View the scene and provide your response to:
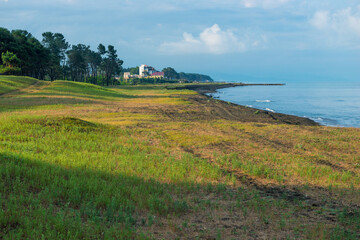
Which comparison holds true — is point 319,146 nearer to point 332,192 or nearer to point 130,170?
point 332,192

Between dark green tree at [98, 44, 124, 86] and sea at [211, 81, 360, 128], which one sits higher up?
dark green tree at [98, 44, 124, 86]

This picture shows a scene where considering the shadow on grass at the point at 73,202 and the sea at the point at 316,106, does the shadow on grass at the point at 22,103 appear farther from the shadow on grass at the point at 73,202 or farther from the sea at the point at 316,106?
the sea at the point at 316,106

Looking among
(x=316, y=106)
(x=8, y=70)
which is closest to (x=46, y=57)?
(x=8, y=70)

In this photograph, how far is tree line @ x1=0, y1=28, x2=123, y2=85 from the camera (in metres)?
69.4

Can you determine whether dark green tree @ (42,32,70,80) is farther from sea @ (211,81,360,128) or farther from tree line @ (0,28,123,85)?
sea @ (211,81,360,128)

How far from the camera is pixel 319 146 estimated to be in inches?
679

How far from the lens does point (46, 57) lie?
8344 centimetres

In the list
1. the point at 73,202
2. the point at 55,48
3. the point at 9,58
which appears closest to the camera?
the point at 73,202

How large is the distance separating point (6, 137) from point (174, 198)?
976cm

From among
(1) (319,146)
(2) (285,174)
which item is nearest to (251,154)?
(2) (285,174)

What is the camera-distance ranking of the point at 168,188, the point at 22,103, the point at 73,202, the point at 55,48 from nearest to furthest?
the point at 73,202, the point at 168,188, the point at 22,103, the point at 55,48

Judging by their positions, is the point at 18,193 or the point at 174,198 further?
the point at 174,198

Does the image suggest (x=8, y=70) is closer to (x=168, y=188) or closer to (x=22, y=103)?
(x=22, y=103)

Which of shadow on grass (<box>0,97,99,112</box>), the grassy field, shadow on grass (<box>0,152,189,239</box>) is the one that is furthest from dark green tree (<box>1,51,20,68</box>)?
shadow on grass (<box>0,152,189,239</box>)
